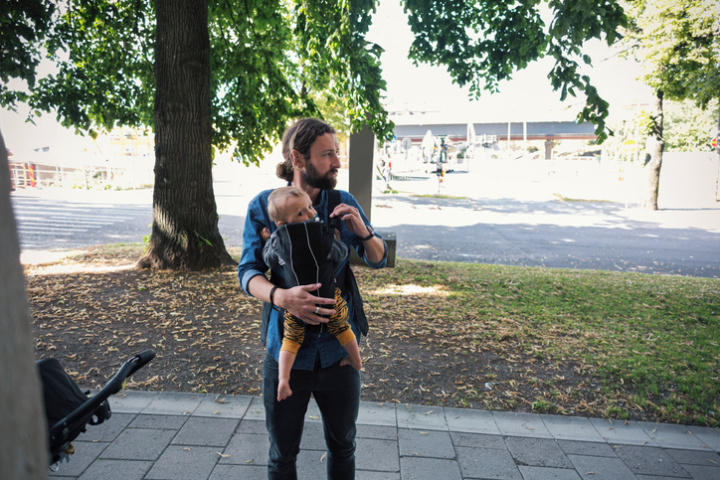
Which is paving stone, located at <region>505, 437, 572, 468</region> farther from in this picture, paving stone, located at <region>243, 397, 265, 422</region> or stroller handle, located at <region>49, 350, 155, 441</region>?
stroller handle, located at <region>49, 350, 155, 441</region>

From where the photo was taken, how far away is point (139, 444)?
3.15 metres

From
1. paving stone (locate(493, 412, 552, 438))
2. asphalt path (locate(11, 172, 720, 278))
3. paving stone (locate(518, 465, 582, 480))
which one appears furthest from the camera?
asphalt path (locate(11, 172, 720, 278))

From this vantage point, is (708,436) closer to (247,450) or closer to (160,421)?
(247,450)

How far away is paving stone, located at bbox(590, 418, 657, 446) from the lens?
3.40 meters

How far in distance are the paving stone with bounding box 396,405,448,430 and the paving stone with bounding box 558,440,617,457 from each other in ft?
2.69

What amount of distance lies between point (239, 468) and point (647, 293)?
670 cm

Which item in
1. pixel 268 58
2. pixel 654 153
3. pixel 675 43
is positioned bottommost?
pixel 654 153

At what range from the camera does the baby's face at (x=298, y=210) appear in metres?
1.88

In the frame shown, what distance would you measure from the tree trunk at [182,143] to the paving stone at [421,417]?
4.46m

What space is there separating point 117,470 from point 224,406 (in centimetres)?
94

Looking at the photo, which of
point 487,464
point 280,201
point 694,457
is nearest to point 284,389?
point 280,201

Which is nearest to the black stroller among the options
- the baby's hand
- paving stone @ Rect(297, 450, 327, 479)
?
the baby's hand

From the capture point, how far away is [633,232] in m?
15.4

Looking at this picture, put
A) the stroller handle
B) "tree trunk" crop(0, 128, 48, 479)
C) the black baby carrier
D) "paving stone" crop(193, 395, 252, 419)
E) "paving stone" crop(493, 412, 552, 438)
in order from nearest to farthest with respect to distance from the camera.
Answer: "tree trunk" crop(0, 128, 48, 479)
the stroller handle
the black baby carrier
"paving stone" crop(493, 412, 552, 438)
"paving stone" crop(193, 395, 252, 419)
